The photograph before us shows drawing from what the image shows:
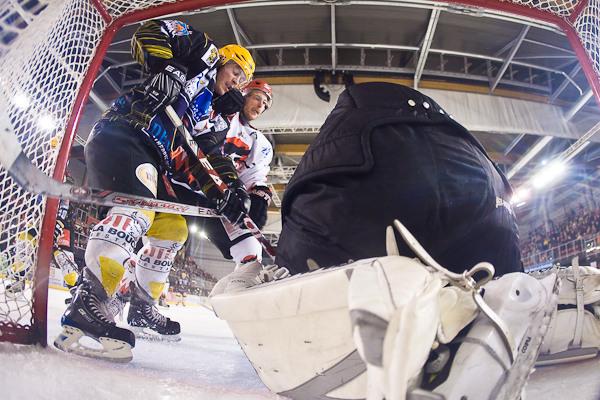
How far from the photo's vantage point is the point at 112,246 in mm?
828

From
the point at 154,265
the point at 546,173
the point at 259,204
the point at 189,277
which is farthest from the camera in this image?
the point at 189,277

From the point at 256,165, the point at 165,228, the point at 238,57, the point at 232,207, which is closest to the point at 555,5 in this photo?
the point at 238,57

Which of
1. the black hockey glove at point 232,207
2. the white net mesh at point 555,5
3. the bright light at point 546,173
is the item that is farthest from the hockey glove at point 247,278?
the bright light at point 546,173

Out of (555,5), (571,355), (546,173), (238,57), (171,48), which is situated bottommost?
(546,173)

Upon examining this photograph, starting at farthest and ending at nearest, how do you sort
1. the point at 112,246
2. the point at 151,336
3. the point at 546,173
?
the point at 546,173, the point at 151,336, the point at 112,246

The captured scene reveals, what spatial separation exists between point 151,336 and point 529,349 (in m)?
1.12

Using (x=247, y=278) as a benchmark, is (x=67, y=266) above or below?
below

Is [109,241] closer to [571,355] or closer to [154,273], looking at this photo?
[154,273]

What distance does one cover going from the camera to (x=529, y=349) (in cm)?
32

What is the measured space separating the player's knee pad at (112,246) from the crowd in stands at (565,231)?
6810mm

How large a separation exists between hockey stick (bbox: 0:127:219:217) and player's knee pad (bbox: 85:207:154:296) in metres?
0.07

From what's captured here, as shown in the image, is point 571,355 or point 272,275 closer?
point 272,275

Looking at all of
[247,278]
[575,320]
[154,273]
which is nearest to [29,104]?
[154,273]

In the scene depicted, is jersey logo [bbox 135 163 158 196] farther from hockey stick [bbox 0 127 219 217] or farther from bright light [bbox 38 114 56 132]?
bright light [bbox 38 114 56 132]
